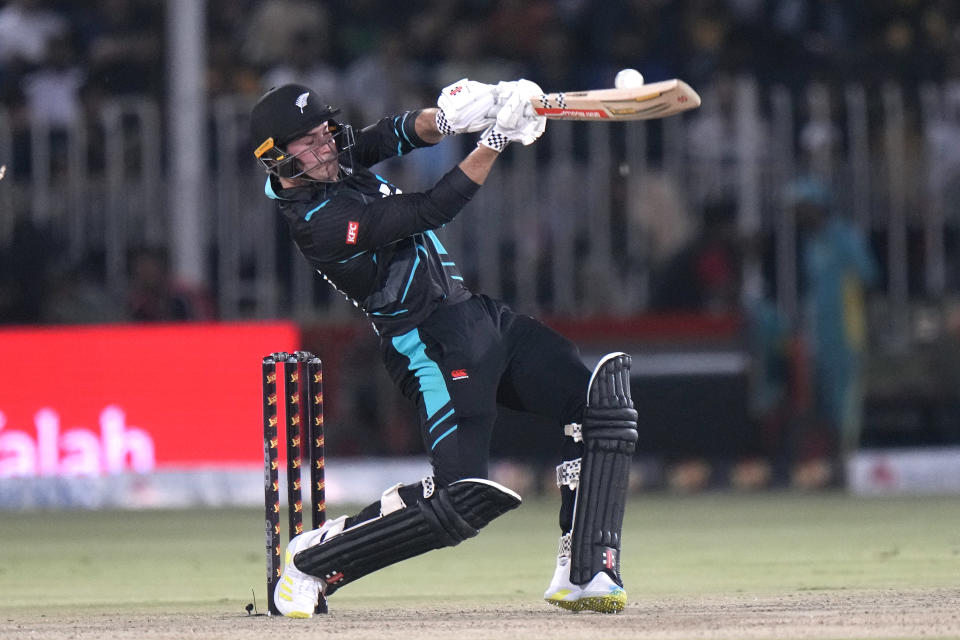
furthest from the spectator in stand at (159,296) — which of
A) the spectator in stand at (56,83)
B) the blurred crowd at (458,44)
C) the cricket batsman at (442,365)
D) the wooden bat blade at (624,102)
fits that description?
the wooden bat blade at (624,102)

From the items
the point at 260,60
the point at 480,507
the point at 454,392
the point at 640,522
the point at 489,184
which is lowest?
the point at 640,522

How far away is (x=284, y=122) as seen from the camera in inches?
242

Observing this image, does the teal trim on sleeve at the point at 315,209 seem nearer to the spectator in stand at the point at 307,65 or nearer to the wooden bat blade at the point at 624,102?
the wooden bat blade at the point at 624,102

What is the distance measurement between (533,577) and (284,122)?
252cm

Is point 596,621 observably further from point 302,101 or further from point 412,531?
point 302,101

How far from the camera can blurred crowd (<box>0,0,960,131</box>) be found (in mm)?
13805

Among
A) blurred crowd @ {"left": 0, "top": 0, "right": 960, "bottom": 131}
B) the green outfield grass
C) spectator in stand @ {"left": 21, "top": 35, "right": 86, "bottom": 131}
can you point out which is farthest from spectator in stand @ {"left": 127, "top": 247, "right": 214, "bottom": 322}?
spectator in stand @ {"left": 21, "top": 35, "right": 86, "bottom": 131}

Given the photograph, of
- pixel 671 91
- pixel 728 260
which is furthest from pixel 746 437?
pixel 671 91

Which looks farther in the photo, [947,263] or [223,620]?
[947,263]

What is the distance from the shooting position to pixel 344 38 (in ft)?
48.3

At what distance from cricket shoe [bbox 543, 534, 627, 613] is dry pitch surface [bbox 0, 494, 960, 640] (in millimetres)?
57

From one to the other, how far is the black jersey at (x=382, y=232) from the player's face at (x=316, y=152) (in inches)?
1.9

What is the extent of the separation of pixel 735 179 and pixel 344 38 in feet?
12.7

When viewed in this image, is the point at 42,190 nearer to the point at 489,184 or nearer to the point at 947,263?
the point at 489,184
